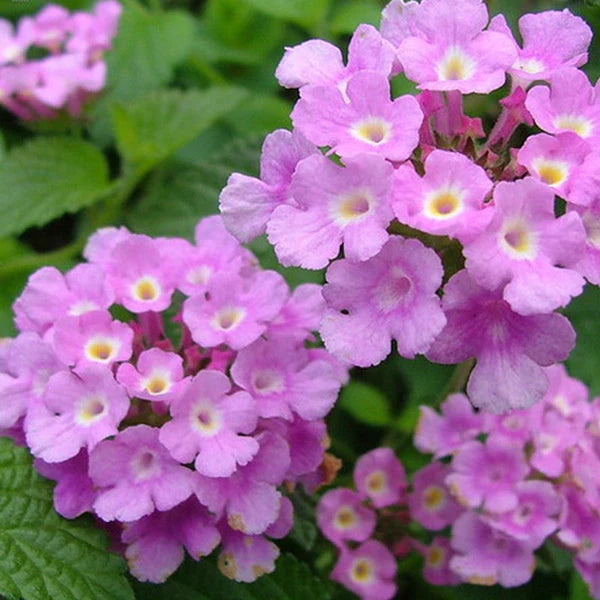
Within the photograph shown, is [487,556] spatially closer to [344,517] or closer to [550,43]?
[344,517]

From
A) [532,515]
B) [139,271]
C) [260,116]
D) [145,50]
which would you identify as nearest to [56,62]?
[145,50]

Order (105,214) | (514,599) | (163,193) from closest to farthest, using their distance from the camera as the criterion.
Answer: (514,599) → (163,193) → (105,214)

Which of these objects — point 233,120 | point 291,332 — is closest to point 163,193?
point 233,120

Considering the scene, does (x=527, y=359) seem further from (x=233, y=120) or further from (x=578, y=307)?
(x=233, y=120)

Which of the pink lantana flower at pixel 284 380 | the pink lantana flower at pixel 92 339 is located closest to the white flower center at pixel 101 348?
the pink lantana flower at pixel 92 339

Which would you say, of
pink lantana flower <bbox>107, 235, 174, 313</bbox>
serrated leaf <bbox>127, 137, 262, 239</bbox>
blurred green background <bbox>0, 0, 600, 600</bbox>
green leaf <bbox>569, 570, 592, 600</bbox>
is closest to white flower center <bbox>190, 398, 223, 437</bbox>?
pink lantana flower <bbox>107, 235, 174, 313</bbox>

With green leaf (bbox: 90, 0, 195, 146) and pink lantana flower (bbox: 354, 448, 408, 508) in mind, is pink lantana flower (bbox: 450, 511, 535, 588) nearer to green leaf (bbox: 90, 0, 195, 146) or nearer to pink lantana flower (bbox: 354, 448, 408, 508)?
pink lantana flower (bbox: 354, 448, 408, 508)
